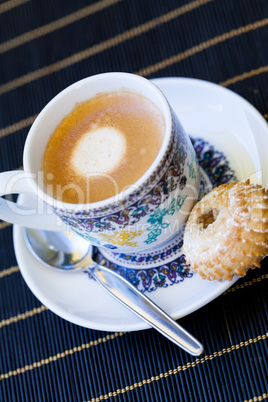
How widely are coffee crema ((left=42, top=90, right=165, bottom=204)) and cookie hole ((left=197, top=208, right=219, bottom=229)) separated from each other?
0.14 meters

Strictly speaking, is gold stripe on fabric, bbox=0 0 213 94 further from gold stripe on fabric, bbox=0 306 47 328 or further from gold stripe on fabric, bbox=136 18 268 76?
gold stripe on fabric, bbox=0 306 47 328

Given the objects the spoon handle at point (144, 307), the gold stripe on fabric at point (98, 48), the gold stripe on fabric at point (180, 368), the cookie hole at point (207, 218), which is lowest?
the gold stripe on fabric at point (180, 368)

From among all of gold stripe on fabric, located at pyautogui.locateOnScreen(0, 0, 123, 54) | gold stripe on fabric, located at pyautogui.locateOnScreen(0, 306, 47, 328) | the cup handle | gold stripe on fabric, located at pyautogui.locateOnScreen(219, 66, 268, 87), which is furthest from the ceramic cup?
gold stripe on fabric, located at pyautogui.locateOnScreen(0, 0, 123, 54)

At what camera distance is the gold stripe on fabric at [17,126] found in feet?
4.48

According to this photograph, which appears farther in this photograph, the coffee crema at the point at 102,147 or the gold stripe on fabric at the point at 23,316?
the gold stripe on fabric at the point at 23,316

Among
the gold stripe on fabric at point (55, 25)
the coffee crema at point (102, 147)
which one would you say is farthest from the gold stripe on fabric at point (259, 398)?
the gold stripe on fabric at point (55, 25)

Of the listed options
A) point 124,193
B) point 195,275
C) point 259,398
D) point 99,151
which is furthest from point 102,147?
point 259,398

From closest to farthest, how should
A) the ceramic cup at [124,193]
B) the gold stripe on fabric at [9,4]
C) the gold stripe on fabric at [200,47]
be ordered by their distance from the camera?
the ceramic cup at [124,193]
the gold stripe on fabric at [200,47]
the gold stripe on fabric at [9,4]

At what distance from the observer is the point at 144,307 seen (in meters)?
0.95

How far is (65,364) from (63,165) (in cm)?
42

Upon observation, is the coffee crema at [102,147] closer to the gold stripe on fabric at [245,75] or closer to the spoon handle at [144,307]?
the spoon handle at [144,307]

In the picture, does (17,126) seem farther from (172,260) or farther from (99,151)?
(172,260)

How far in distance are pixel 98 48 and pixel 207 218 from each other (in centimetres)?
67

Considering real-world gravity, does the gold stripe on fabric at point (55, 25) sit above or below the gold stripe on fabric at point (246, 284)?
above
